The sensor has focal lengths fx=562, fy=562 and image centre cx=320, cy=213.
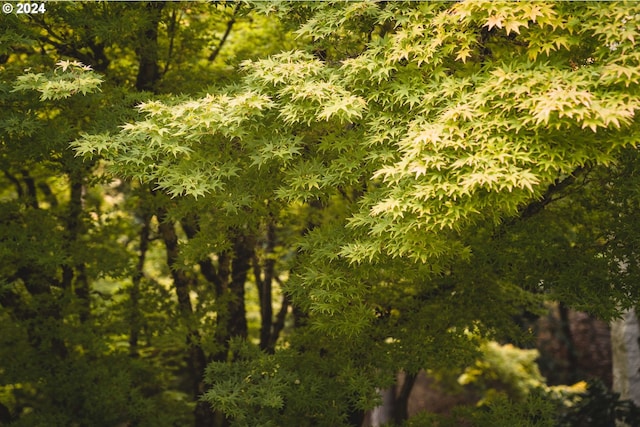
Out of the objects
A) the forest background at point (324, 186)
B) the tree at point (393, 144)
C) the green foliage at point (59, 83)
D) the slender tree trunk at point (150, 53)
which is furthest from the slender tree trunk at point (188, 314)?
the green foliage at point (59, 83)

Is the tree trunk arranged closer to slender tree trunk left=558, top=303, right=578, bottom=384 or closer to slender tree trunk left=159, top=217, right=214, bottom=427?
slender tree trunk left=558, top=303, right=578, bottom=384

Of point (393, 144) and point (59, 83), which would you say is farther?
point (59, 83)

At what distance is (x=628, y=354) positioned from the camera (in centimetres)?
760

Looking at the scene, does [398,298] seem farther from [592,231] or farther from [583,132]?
[583,132]

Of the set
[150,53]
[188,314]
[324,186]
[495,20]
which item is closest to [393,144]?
[324,186]

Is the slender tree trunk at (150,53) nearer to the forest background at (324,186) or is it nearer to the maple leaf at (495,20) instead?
the forest background at (324,186)

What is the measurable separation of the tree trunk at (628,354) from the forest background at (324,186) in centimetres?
4

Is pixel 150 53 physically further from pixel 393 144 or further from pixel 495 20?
pixel 495 20

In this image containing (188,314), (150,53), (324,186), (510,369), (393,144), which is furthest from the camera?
(510,369)

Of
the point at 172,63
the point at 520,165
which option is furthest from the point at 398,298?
the point at 172,63

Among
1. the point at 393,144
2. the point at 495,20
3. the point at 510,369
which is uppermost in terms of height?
the point at 495,20

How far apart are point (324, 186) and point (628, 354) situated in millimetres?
5875

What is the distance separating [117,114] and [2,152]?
4.73 ft

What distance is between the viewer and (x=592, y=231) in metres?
5.14
